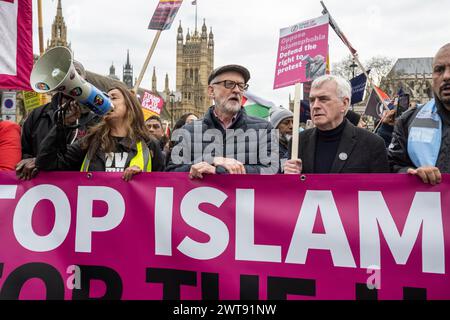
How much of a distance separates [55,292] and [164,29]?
4.90m

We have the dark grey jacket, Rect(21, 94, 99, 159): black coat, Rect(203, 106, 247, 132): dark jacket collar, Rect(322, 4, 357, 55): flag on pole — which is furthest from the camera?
Rect(322, 4, 357, 55): flag on pole

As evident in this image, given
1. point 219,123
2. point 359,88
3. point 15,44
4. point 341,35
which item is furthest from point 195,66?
point 219,123

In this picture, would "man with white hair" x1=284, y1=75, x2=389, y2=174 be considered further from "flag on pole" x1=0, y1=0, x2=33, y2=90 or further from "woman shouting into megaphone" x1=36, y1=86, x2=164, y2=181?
"flag on pole" x1=0, y1=0, x2=33, y2=90

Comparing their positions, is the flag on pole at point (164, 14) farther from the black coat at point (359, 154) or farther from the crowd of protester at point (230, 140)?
the black coat at point (359, 154)

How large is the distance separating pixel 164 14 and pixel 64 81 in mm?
4697

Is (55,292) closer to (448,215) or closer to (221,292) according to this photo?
A: (221,292)

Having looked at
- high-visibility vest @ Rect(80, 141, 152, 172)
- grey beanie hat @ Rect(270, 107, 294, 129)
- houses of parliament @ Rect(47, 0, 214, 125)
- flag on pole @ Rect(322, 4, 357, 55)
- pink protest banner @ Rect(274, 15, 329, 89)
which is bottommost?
high-visibility vest @ Rect(80, 141, 152, 172)

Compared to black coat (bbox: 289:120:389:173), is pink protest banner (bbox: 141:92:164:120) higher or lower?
higher

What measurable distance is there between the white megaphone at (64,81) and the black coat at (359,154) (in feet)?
5.12

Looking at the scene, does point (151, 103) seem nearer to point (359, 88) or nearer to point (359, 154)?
point (359, 88)

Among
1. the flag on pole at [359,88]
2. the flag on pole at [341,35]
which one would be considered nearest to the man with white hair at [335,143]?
the flag on pole at [341,35]

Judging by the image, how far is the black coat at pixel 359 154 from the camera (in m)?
3.31

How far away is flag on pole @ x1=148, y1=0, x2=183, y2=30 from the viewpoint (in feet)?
23.7

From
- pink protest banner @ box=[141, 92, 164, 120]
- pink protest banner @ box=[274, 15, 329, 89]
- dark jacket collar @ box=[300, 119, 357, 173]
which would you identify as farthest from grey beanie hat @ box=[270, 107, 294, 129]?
pink protest banner @ box=[141, 92, 164, 120]
